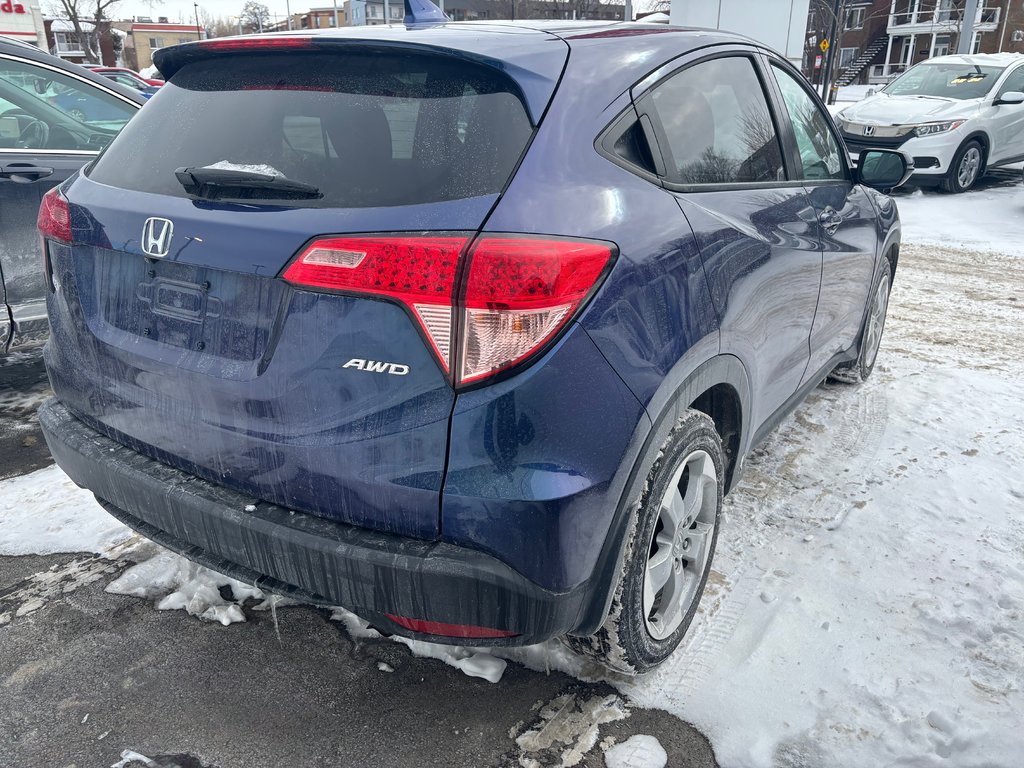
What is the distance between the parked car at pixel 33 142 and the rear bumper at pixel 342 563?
7.52 ft

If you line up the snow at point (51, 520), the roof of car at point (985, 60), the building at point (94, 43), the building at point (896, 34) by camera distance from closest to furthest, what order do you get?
the snow at point (51, 520)
the roof of car at point (985, 60)
the building at point (896, 34)
the building at point (94, 43)

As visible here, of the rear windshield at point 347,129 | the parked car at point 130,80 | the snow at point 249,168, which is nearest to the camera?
the rear windshield at point 347,129

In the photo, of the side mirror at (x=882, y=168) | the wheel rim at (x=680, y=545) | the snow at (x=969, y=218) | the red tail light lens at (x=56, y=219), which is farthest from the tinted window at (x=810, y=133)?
the snow at (x=969, y=218)

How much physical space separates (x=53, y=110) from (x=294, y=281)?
3.41 meters

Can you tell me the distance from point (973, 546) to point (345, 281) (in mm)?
2552

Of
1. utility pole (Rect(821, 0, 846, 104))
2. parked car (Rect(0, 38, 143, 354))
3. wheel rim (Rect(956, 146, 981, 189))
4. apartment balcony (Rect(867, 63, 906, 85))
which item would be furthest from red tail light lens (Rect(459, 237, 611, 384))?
apartment balcony (Rect(867, 63, 906, 85))

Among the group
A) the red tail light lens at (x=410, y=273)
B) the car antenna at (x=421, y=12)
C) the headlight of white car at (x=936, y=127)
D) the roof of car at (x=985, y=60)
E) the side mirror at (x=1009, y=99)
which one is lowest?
the headlight of white car at (x=936, y=127)

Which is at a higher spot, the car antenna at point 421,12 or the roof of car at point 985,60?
the car antenna at point 421,12

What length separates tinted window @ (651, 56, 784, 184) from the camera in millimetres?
2254

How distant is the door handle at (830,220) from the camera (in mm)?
3107

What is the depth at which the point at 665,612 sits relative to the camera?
2.33m

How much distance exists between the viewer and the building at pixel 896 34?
1667 inches

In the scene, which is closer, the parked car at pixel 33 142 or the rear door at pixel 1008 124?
the parked car at pixel 33 142

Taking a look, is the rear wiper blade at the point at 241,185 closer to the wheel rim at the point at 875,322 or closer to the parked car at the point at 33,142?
the parked car at the point at 33,142
